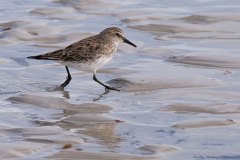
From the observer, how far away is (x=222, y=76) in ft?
38.3

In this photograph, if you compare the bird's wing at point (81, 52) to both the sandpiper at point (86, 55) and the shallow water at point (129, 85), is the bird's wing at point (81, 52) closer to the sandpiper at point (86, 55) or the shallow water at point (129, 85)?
the sandpiper at point (86, 55)

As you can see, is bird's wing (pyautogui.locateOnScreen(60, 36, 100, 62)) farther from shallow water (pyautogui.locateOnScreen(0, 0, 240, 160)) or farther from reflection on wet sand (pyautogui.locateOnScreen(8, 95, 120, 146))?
reflection on wet sand (pyautogui.locateOnScreen(8, 95, 120, 146))

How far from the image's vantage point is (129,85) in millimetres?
11367

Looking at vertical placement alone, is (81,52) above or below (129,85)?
above

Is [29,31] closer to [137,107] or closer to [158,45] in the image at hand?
[158,45]

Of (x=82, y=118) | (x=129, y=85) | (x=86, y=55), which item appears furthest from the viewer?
(x=86, y=55)

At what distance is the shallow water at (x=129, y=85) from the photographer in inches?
336

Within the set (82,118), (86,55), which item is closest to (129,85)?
(86,55)

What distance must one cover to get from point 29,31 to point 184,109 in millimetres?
5125

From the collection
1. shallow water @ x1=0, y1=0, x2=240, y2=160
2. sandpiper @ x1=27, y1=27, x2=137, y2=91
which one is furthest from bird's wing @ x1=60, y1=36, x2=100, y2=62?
shallow water @ x1=0, y1=0, x2=240, y2=160

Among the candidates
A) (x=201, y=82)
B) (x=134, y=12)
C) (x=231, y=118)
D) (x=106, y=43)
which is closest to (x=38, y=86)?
(x=106, y=43)

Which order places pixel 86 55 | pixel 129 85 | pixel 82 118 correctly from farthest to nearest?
pixel 86 55 → pixel 129 85 → pixel 82 118

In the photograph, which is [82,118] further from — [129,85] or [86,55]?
[86,55]

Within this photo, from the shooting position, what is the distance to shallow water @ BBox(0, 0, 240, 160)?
8.52 m
